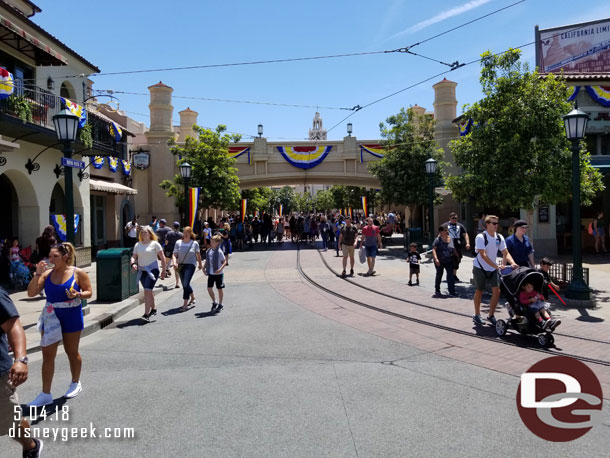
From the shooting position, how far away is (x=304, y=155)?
28.6 metres

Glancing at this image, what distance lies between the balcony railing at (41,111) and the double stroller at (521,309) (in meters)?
12.1

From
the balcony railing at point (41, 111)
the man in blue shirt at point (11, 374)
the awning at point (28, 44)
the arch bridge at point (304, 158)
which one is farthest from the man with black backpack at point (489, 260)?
the arch bridge at point (304, 158)

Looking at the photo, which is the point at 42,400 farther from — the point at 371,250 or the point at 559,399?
the point at 371,250

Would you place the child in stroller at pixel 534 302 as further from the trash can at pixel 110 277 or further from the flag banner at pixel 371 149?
the flag banner at pixel 371 149

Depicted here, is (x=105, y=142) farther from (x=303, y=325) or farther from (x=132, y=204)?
(x=303, y=325)

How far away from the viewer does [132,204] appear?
87.4 feet

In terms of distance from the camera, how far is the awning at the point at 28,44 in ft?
37.9

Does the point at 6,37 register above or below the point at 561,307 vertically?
above

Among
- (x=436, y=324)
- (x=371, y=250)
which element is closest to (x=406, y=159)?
(x=371, y=250)

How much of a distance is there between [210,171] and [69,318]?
2078cm

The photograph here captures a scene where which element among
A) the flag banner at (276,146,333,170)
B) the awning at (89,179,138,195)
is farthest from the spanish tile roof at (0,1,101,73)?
the flag banner at (276,146,333,170)

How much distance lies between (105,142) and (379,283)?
12.4 m

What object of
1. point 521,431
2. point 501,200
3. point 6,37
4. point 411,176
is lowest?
point 521,431

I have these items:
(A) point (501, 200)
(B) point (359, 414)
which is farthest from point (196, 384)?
(A) point (501, 200)
